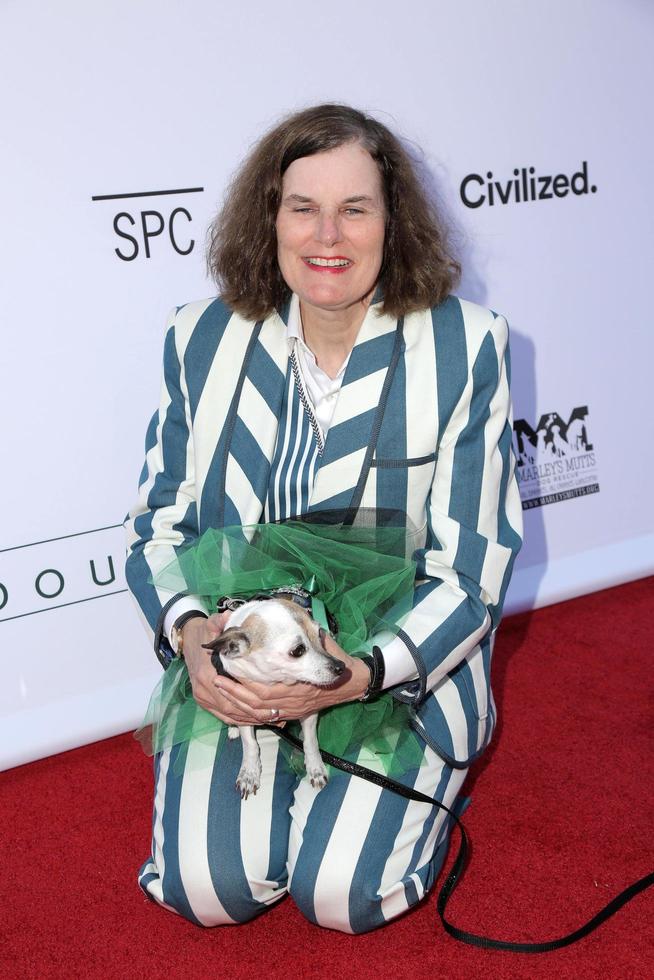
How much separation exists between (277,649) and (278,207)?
2.56 ft

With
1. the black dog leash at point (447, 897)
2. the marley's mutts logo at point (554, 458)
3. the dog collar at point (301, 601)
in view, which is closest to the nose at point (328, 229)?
the dog collar at point (301, 601)

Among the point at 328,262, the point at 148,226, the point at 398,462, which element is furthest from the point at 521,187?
the point at 398,462

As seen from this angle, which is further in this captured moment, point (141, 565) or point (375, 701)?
point (141, 565)

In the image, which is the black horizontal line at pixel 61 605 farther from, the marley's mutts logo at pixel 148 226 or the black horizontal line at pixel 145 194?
the black horizontal line at pixel 145 194

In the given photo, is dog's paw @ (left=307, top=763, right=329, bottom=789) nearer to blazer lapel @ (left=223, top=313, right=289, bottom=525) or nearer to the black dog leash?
the black dog leash

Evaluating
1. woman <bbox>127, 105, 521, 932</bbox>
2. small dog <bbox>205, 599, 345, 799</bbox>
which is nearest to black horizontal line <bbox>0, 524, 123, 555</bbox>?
woman <bbox>127, 105, 521, 932</bbox>

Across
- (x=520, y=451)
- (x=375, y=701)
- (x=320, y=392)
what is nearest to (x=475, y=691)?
(x=375, y=701)

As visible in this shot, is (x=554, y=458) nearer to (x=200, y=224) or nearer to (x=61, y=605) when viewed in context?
(x=200, y=224)

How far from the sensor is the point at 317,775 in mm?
1525

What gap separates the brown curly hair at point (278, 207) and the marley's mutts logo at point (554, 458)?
93 centimetres

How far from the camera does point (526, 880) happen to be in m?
1.68

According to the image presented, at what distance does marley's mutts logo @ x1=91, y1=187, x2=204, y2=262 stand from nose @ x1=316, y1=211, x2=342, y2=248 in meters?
0.61

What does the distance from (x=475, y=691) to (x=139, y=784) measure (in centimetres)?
79

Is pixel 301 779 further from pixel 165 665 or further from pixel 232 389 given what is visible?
pixel 232 389
